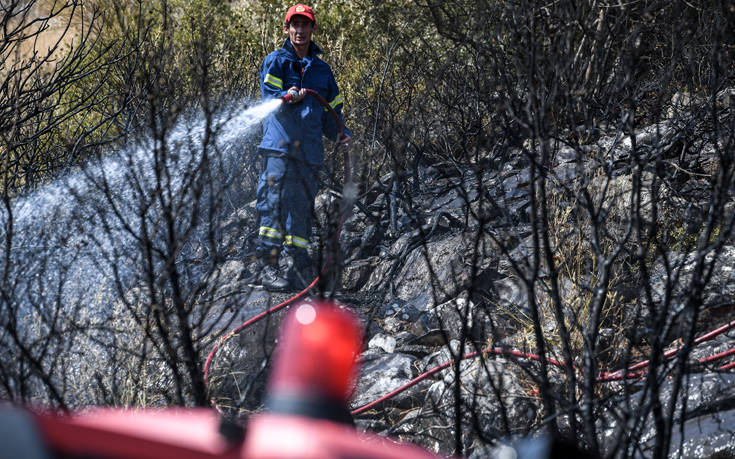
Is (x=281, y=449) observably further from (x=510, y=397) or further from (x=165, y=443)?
(x=510, y=397)

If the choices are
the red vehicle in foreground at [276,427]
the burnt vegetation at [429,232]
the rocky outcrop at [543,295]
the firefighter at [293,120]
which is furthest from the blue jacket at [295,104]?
the red vehicle in foreground at [276,427]

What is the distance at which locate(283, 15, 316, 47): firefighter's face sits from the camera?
610cm

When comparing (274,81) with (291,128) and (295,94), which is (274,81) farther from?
(291,128)

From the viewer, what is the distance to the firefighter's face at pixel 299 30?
6.10 meters

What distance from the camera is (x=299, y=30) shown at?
20.0 ft

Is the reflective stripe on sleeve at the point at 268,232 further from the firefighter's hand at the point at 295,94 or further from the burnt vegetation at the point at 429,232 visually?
the firefighter's hand at the point at 295,94

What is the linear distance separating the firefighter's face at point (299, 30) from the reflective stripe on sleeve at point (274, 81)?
1.27 feet

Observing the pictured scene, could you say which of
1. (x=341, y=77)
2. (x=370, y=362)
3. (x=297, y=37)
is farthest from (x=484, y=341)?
(x=341, y=77)

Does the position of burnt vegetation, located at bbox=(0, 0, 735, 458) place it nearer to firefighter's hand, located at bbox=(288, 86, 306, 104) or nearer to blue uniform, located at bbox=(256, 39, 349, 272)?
blue uniform, located at bbox=(256, 39, 349, 272)

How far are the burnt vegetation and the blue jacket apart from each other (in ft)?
1.09

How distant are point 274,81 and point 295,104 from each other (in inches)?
10.4

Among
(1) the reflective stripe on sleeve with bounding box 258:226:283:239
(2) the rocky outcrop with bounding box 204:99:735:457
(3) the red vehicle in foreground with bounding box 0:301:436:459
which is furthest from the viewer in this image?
(1) the reflective stripe on sleeve with bounding box 258:226:283:239

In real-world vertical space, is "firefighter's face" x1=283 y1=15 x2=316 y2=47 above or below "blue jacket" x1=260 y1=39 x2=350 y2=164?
above

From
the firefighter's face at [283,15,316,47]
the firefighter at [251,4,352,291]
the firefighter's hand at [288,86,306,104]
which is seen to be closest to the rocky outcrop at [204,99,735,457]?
the firefighter at [251,4,352,291]
